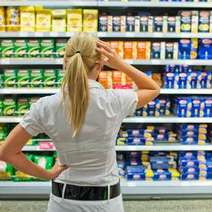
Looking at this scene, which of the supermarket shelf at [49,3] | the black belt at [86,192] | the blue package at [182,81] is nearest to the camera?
the black belt at [86,192]

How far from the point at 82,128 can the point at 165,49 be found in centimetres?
233

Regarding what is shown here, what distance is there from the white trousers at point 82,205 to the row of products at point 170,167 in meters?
2.12

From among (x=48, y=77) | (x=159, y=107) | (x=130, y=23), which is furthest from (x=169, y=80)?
(x=48, y=77)

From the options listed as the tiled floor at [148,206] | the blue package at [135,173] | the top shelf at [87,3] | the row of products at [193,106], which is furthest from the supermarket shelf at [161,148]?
the top shelf at [87,3]

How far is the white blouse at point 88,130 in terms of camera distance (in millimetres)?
1397

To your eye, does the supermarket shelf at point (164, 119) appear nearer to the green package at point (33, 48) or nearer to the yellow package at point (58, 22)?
the green package at point (33, 48)

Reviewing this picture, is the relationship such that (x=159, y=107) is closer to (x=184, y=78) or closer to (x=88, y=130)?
(x=184, y=78)

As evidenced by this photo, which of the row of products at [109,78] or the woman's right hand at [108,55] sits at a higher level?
the woman's right hand at [108,55]

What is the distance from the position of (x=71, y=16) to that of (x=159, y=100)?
124 cm

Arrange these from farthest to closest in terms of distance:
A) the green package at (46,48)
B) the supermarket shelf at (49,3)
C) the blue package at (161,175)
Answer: the blue package at (161,175) → the green package at (46,48) → the supermarket shelf at (49,3)

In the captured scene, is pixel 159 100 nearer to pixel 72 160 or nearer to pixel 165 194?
pixel 165 194

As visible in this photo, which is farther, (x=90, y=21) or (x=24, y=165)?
(x=90, y=21)

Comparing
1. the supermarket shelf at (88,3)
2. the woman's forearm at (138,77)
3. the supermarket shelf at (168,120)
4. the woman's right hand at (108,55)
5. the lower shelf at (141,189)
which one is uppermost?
the supermarket shelf at (88,3)

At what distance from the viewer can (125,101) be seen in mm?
1470
